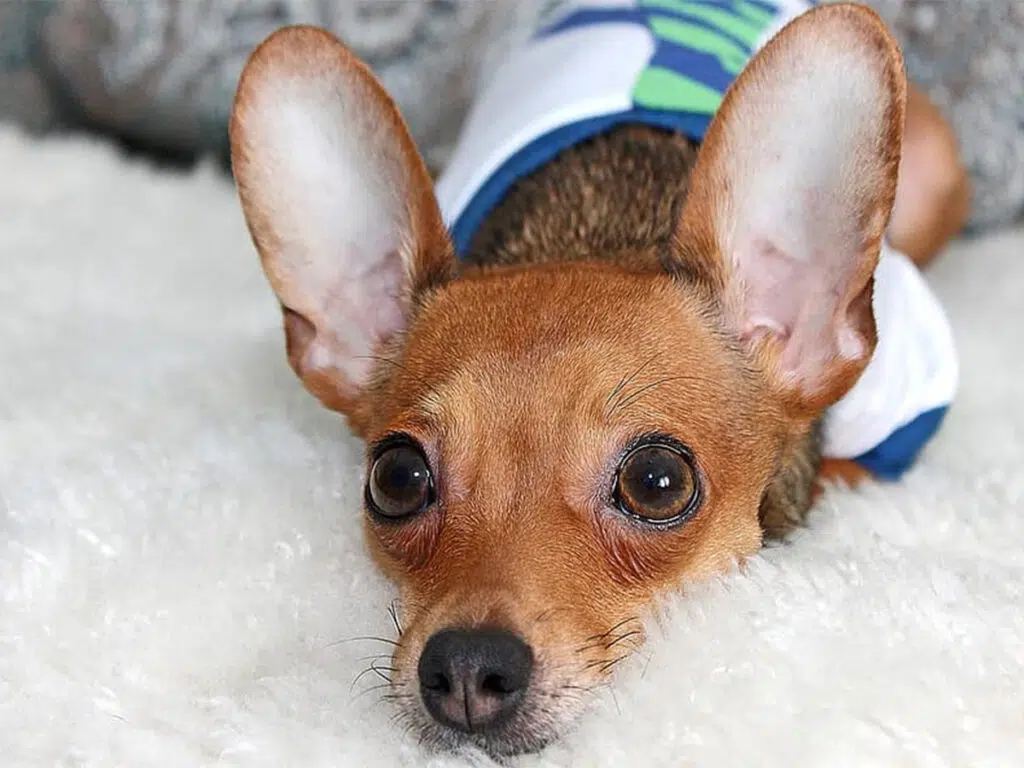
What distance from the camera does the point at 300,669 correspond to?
5.24ft

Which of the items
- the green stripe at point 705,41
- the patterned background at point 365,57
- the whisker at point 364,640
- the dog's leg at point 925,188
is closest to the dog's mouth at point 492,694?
the whisker at point 364,640

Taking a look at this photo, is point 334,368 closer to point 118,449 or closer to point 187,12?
point 118,449

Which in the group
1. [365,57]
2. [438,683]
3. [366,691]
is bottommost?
[365,57]

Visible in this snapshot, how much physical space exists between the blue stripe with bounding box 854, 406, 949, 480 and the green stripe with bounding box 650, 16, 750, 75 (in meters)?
0.86

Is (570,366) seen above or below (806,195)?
below

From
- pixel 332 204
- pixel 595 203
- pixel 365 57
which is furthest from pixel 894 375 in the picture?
pixel 365 57

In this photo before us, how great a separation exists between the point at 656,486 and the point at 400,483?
35 centimetres

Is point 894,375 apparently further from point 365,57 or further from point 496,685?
point 365,57

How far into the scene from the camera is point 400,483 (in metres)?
1.75

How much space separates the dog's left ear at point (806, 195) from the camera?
5.60ft

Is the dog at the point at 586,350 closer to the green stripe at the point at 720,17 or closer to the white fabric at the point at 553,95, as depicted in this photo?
the white fabric at the point at 553,95

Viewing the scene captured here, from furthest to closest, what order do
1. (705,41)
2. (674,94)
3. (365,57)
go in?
(365,57) < (705,41) < (674,94)

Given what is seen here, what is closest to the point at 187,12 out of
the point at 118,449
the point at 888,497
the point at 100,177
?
the point at 100,177

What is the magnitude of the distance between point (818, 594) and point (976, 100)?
2203 millimetres
